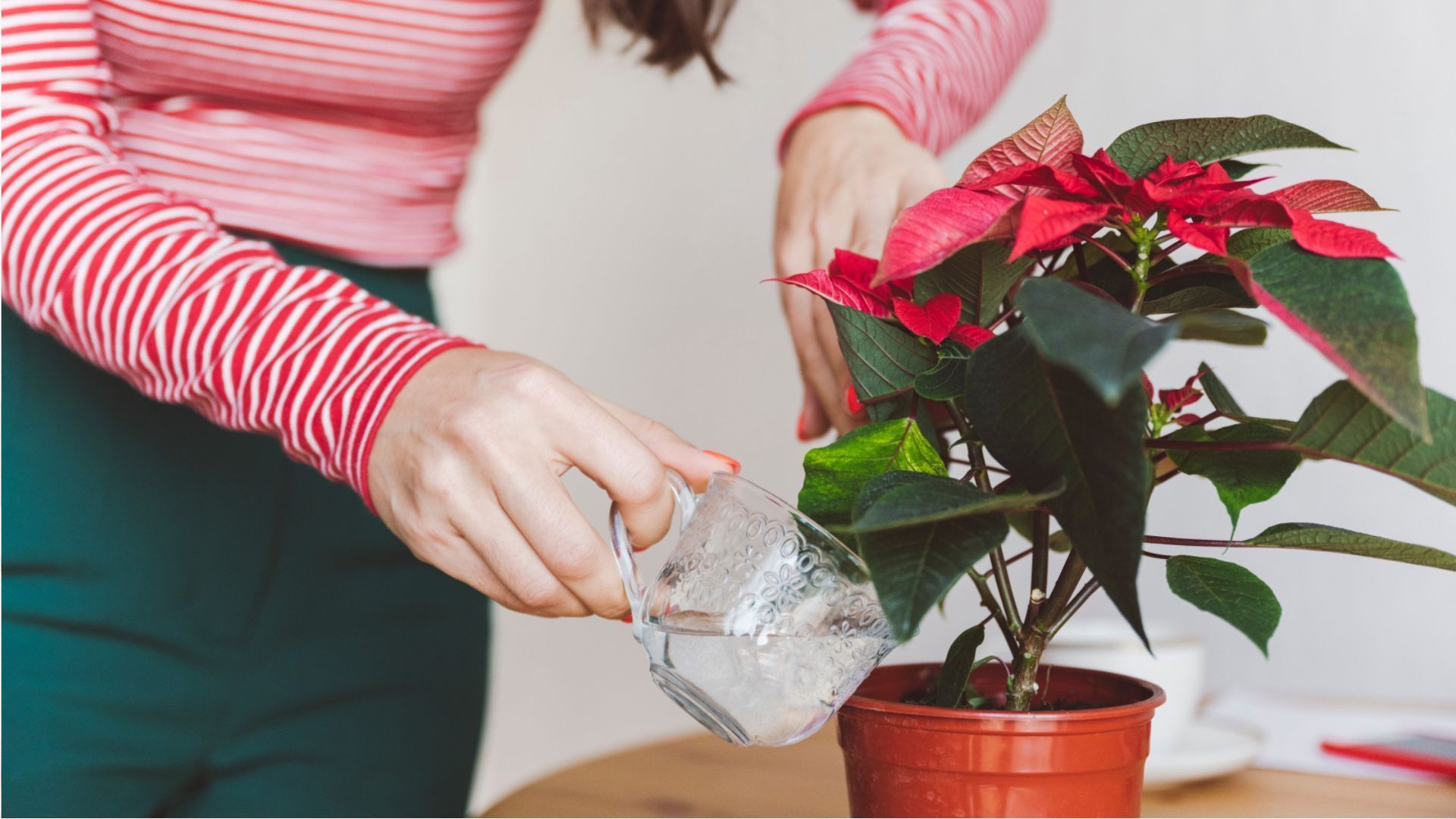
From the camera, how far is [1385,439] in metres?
0.33

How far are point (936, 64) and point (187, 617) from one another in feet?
2.03

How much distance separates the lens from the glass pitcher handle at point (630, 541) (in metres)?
0.43

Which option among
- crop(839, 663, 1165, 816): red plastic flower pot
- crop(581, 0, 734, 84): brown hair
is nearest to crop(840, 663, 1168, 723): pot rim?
crop(839, 663, 1165, 816): red plastic flower pot

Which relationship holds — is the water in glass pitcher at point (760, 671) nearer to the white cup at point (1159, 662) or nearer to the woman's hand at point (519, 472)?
the woman's hand at point (519, 472)

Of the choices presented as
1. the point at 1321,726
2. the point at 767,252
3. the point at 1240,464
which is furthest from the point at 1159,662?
the point at 767,252

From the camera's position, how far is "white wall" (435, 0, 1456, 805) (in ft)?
3.64

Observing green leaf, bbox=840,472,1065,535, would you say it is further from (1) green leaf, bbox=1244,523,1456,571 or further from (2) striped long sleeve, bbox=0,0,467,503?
(2) striped long sleeve, bbox=0,0,467,503

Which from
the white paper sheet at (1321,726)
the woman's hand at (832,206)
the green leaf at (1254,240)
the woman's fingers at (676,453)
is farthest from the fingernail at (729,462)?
the white paper sheet at (1321,726)

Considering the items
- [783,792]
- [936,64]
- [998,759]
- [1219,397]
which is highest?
[936,64]

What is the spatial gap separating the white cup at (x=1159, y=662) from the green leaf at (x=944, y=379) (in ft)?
1.00

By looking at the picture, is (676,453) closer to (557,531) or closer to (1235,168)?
(557,531)

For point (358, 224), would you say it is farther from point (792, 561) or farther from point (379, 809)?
point (792, 561)

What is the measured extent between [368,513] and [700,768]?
0.31 meters

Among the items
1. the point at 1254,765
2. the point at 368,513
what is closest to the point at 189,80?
the point at 368,513
